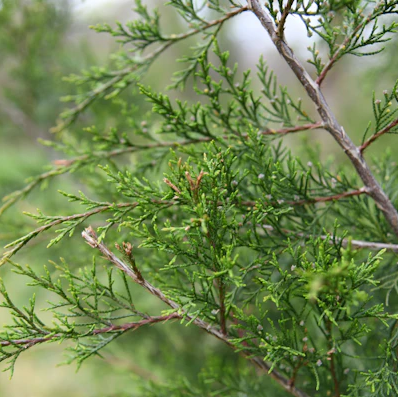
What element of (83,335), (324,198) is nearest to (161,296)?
(83,335)

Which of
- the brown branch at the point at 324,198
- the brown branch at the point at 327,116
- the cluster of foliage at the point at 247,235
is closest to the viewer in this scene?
the cluster of foliage at the point at 247,235

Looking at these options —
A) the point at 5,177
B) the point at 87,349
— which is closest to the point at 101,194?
the point at 87,349

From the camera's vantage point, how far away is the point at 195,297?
993mm

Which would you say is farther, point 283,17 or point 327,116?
point 327,116

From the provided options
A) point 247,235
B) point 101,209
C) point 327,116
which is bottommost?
point 247,235

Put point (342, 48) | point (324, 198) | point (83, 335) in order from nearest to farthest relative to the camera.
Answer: point (83, 335), point (342, 48), point (324, 198)

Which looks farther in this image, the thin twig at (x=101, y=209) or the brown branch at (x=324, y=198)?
the brown branch at (x=324, y=198)

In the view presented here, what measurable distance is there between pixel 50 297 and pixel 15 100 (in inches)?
97.0

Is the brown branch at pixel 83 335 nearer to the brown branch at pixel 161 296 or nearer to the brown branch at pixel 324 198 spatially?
the brown branch at pixel 161 296

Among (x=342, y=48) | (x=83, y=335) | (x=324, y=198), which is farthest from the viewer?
(x=324, y=198)

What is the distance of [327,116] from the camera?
1122 mm

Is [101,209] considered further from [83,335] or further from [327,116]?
[327,116]

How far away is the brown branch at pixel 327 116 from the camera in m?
1.08

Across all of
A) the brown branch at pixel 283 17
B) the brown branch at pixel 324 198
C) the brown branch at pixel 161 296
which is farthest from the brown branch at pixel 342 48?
the brown branch at pixel 161 296
